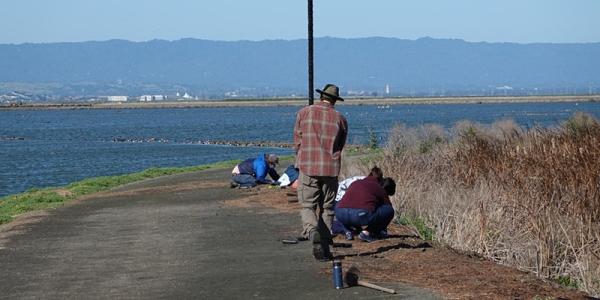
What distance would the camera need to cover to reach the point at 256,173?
2109 centimetres

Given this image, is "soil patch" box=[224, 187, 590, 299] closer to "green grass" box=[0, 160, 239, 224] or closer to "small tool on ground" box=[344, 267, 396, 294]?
"small tool on ground" box=[344, 267, 396, 294]

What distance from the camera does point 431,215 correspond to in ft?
48.6

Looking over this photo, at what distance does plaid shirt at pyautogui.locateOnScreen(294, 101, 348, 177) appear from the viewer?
11.4 m

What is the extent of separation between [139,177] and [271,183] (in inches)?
279

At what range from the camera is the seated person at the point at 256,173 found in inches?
824

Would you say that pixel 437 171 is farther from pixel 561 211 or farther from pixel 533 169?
pixel 561 211

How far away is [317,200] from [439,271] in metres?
1.66

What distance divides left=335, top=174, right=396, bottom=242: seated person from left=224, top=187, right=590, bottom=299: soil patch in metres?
0.17

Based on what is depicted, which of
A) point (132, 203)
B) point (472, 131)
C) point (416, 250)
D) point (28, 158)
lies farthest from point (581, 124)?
point (28, 158)

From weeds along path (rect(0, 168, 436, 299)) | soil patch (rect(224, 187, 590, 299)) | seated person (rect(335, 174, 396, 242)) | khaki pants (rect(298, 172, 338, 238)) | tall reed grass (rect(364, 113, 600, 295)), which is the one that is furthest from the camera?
seated person (rect(335, 174, 396, 242))

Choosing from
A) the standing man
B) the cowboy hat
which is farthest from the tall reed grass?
the cowboy hat

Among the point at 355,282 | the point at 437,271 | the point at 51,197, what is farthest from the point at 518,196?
the point at 51,197

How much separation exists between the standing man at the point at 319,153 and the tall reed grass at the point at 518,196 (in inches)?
89.7

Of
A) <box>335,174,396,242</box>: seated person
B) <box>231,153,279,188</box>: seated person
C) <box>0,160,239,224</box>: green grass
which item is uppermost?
<box>335,174,396,242</box>: seated person
